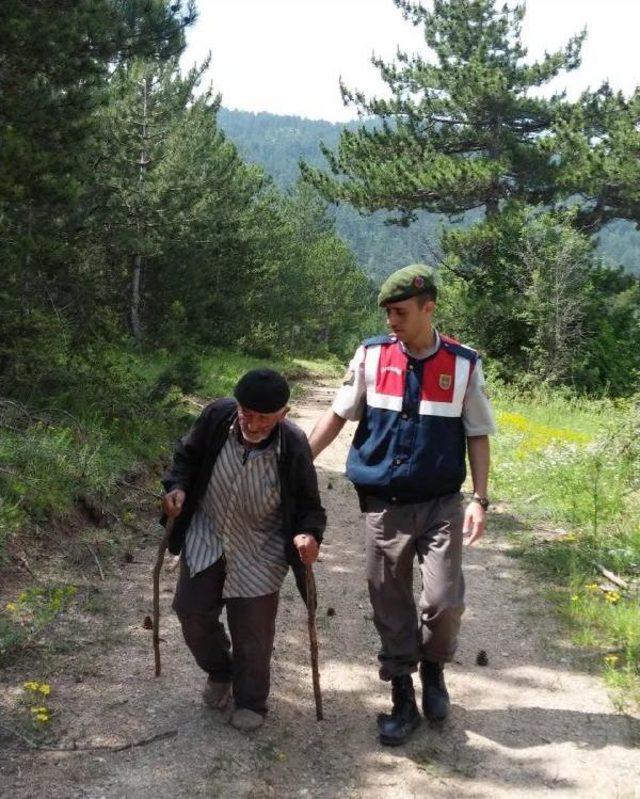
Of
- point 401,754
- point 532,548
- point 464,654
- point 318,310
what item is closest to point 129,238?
point 532,548

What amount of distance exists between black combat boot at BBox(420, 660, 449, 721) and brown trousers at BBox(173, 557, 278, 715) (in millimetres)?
781

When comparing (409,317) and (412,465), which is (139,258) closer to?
(409,317)

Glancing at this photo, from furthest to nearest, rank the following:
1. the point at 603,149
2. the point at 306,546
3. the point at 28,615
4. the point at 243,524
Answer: the point at 603,149, the point at 28,615, the point at 243,524, the point at 306,546

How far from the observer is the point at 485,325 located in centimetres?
2264

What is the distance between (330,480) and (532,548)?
326 centimetres

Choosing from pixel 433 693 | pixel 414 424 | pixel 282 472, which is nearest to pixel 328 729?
pixel 433 693

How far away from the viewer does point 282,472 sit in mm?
3371

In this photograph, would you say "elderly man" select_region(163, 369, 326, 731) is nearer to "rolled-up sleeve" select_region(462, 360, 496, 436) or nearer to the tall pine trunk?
"rolled-up sleeve" select_region(462, 360, 496, 436)

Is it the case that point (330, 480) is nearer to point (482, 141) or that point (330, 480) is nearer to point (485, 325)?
point (485, 325)

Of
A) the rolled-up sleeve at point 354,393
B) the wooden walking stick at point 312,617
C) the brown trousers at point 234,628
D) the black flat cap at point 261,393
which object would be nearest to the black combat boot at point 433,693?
the wooden walking stick at point 312,617

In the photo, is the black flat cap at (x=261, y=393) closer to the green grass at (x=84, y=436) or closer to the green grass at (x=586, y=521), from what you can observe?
the green grass at (x=586, y=521)

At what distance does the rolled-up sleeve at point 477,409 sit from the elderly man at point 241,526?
0.76 metres

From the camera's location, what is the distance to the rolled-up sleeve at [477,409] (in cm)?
353

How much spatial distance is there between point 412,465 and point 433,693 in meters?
1.17
